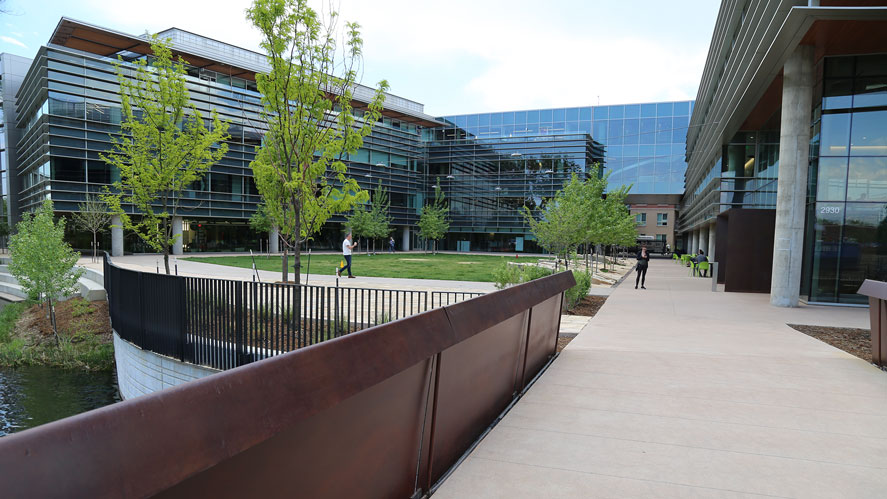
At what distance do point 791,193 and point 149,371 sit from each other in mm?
17828

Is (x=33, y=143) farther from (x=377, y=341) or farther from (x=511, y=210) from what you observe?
(x=377, y=341)

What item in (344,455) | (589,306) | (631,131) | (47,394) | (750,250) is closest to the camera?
(344,455)

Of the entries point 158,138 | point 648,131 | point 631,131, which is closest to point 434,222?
point 631,131

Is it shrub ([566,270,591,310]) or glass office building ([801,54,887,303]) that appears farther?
glass office building ([801,54,887,303])

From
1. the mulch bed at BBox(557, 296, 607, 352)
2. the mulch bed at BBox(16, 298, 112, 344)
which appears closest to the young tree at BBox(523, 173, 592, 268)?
the mulch bed at BBox(557, 296, 607, 352)

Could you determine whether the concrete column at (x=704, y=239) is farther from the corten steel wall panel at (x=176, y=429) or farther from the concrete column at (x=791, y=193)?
the corten steel wall panel at (x=176, y=429)

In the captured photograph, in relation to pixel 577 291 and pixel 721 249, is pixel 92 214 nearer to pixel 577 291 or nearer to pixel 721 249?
pixel 577 291

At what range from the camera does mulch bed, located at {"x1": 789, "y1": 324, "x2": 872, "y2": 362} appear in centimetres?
884

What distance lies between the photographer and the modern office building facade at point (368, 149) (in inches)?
1470

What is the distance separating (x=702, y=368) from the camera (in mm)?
6660

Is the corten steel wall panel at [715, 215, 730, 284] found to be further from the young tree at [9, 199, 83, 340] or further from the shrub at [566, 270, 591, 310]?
the young tree at [9, 199, 83, 340]

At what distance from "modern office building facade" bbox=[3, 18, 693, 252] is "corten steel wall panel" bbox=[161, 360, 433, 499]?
40.7 metres

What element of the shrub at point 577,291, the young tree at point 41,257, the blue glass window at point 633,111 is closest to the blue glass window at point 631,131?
the blue glass window at point 633,111

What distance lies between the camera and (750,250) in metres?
19.6
